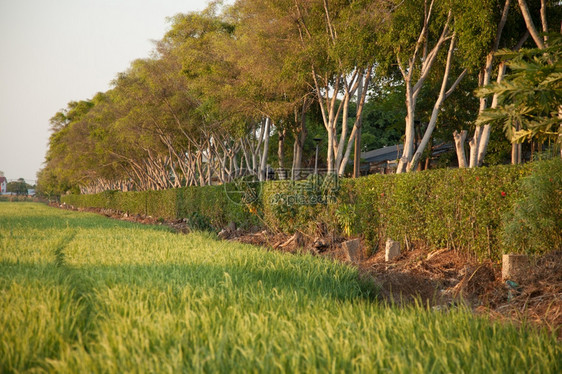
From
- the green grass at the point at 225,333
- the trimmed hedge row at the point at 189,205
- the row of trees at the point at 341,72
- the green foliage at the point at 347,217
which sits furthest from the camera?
the trimmed hedge row at the point at 189,205

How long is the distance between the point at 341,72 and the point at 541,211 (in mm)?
8408

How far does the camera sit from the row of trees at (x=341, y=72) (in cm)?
943

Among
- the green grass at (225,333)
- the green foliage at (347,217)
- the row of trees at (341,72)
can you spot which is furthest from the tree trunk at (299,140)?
the green grass at (225,333)

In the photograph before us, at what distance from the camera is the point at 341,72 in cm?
1307

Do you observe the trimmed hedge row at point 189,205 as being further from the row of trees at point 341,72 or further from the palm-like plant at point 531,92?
the palm-like plant at point 531,92

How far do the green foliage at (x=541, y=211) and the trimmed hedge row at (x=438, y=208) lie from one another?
0.4 inches

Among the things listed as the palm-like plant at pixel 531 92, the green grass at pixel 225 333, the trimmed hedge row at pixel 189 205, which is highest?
the palm-like plant at pixel 531 92

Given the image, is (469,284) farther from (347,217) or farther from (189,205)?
(189,205)

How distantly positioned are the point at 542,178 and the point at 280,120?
1258 centimetres

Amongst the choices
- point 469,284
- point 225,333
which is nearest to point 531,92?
point 469,284

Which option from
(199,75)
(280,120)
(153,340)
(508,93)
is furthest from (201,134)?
(153,340)

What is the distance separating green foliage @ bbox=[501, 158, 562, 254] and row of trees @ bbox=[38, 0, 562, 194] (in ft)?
1.87

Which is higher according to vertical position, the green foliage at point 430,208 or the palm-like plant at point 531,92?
the palm-like plant at point 531,92

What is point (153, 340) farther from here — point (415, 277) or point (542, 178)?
point (542, 178)
